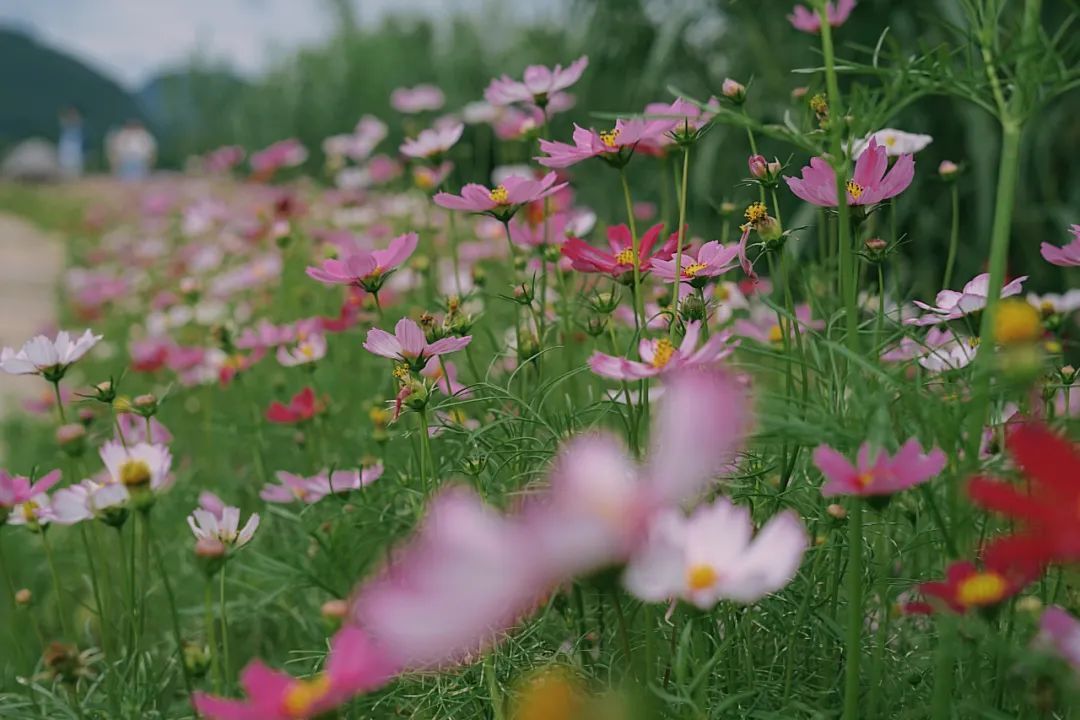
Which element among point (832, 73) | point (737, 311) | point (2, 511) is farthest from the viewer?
point (737, 311)

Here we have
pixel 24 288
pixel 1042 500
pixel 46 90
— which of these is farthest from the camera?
pixel 46 90

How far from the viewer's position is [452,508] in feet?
1.01

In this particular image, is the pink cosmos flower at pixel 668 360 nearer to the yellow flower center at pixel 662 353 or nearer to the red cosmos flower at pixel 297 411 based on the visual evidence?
the yellow flower center at pixel 662 353

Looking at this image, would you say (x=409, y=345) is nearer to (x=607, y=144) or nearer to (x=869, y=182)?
(x=607, y=144)

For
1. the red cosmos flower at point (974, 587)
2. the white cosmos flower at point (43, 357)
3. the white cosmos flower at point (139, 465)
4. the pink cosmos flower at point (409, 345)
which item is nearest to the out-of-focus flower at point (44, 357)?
the white cosmos flower at point (43, 357)

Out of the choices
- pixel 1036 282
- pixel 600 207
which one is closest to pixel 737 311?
pixel 1036 282

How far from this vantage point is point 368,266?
69 cm

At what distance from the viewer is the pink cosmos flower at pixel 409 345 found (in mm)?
605

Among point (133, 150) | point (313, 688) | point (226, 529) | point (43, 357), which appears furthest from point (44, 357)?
point (133, 150)

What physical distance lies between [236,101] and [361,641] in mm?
7602

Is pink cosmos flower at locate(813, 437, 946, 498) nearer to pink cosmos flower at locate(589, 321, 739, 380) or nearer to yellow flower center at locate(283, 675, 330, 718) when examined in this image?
pink cosmos flower at locate(589, 321, 739, 380)

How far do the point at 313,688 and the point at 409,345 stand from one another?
0.28m

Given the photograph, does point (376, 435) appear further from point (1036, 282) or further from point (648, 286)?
point (1036, 282)

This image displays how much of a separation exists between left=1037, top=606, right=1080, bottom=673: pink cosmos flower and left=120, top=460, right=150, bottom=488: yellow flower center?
1.44 ft
